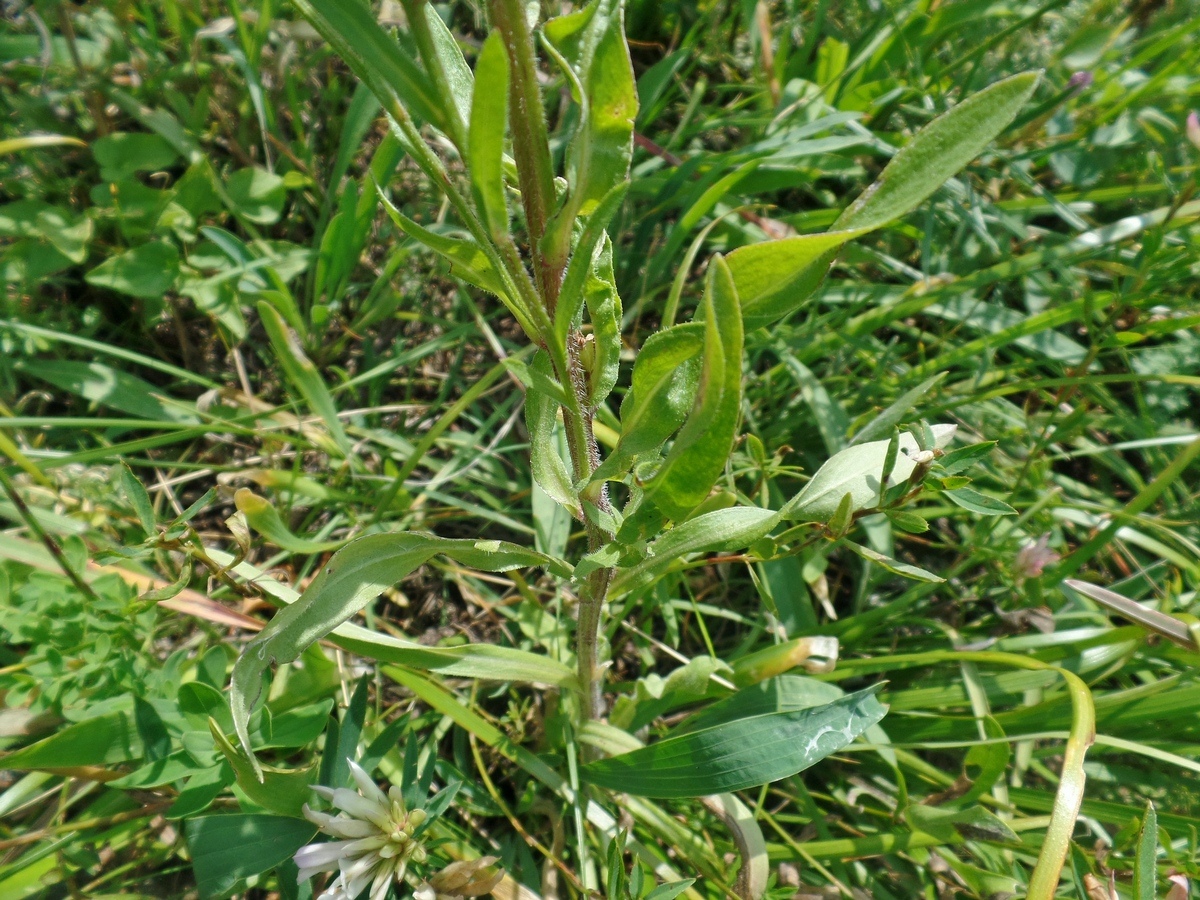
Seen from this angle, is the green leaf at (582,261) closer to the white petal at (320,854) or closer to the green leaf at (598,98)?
the green leaf at (598,98)

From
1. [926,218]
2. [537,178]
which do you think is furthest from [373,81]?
[926,218]

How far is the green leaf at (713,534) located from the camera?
1.00 m

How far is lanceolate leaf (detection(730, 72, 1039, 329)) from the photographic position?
796 millimetres

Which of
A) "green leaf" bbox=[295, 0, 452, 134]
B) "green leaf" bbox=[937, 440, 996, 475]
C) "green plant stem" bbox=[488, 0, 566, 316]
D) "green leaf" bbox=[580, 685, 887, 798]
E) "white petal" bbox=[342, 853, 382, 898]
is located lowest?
"green leaf" bbox=[580, 685, 887, 798]

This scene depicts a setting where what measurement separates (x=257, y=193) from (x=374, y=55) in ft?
5.76

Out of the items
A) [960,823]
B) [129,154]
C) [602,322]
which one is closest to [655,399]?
[602,322]

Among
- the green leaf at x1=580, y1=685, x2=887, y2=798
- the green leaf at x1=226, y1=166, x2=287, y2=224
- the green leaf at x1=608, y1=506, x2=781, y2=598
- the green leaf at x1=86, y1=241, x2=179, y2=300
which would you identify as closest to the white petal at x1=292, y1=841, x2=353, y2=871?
the green leaf at x1=580, y1=685, x2=887, y2=798

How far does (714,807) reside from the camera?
1454mm

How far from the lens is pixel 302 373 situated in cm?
182

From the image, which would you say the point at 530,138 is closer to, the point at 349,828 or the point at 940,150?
the point at 940,150

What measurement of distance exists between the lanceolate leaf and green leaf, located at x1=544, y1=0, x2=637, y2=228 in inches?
6.6

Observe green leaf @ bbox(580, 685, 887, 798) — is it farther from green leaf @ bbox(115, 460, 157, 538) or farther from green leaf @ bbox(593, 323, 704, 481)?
green leaf @ bbox(115, 460, 157, 538)

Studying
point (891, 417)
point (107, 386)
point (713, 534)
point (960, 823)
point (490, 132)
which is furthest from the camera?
point (107, 386)

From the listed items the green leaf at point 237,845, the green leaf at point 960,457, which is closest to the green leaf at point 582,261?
the green leaf at point 960,457
